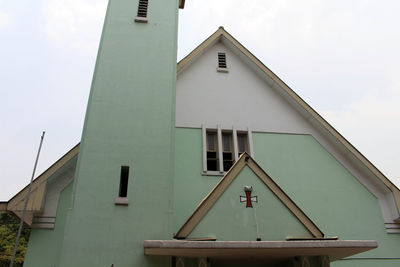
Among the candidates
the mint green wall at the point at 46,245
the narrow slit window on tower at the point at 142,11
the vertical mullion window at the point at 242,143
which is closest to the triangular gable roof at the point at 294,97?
the narrow slit window on tower at the point at 142,11

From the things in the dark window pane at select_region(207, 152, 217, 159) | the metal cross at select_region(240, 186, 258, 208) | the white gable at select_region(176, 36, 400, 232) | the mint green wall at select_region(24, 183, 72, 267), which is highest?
the white gable at select_region(176, 36, 400, 232)

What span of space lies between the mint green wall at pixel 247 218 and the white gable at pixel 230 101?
183 inches

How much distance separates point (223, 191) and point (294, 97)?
6955 mm

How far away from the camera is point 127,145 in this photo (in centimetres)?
983

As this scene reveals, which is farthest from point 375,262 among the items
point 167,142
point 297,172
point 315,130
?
point 167,142

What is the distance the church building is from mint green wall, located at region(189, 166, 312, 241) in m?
0.03

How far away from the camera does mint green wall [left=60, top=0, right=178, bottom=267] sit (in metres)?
8.37

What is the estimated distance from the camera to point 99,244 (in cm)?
830

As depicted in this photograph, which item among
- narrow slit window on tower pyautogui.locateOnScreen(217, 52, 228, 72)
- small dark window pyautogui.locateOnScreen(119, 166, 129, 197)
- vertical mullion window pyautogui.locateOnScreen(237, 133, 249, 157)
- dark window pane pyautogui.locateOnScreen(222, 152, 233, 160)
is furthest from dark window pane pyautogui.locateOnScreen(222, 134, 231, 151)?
small dark window pyautogui.locateOnScreen(119, 166, 129, 197)

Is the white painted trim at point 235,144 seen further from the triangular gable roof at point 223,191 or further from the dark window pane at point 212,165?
the triangular gable roof at point 223,191

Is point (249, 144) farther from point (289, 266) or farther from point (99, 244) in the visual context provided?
point (99, 244)

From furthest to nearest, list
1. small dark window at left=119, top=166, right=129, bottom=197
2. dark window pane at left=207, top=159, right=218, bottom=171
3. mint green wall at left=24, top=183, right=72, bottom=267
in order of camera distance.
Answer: dark window pane at left=207, top=159, right=218, bottom=171 < mint green wall at left=24, top=183, right=72, bottom=267 < small dark window at left=119, top=166, right=129, bottom=197

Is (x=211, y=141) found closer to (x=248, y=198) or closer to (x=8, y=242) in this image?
(x=248, y=198)

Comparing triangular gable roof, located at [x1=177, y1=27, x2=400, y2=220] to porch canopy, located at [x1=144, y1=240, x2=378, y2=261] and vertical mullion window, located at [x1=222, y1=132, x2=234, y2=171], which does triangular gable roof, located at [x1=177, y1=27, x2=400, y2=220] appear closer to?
vertical mullion window, located at [x1=222, y1=132, x2=234, y2=171]
